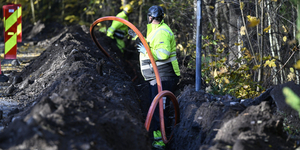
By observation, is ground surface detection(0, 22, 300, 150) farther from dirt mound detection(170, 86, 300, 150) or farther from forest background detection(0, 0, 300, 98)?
forest background detection(0, 0, 300, 98)

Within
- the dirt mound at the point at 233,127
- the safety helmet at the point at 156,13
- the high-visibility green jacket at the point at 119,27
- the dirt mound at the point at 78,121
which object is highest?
the safety helmet at the point at 156,13

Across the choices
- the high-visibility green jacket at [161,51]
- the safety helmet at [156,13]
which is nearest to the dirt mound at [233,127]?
the high-visibility green jacket at [161,51]

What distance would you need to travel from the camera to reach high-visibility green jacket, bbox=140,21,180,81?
4.46m

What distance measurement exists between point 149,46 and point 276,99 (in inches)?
78.2

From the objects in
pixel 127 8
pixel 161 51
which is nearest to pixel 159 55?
pixel 161 51

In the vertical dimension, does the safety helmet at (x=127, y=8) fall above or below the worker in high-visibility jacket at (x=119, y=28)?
above

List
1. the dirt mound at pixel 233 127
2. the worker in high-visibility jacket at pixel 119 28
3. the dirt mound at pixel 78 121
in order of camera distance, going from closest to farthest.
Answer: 1. the dirt mound at pixel 78 121
2. the dirt mound at pixel 233 127
3. the worker in high-visibility jacket at pixel 119 28

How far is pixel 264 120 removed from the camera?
9.46ft

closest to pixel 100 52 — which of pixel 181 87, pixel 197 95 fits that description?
pixel 181 87

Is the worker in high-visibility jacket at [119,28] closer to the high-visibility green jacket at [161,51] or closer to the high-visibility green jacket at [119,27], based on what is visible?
the high-visibility green jacket at [119,27]

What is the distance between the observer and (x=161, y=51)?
4.46 metres

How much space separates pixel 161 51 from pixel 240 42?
2.15 meters

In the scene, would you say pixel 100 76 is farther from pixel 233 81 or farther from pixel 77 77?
pixel 233 81

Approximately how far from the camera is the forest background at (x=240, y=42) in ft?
15.6
